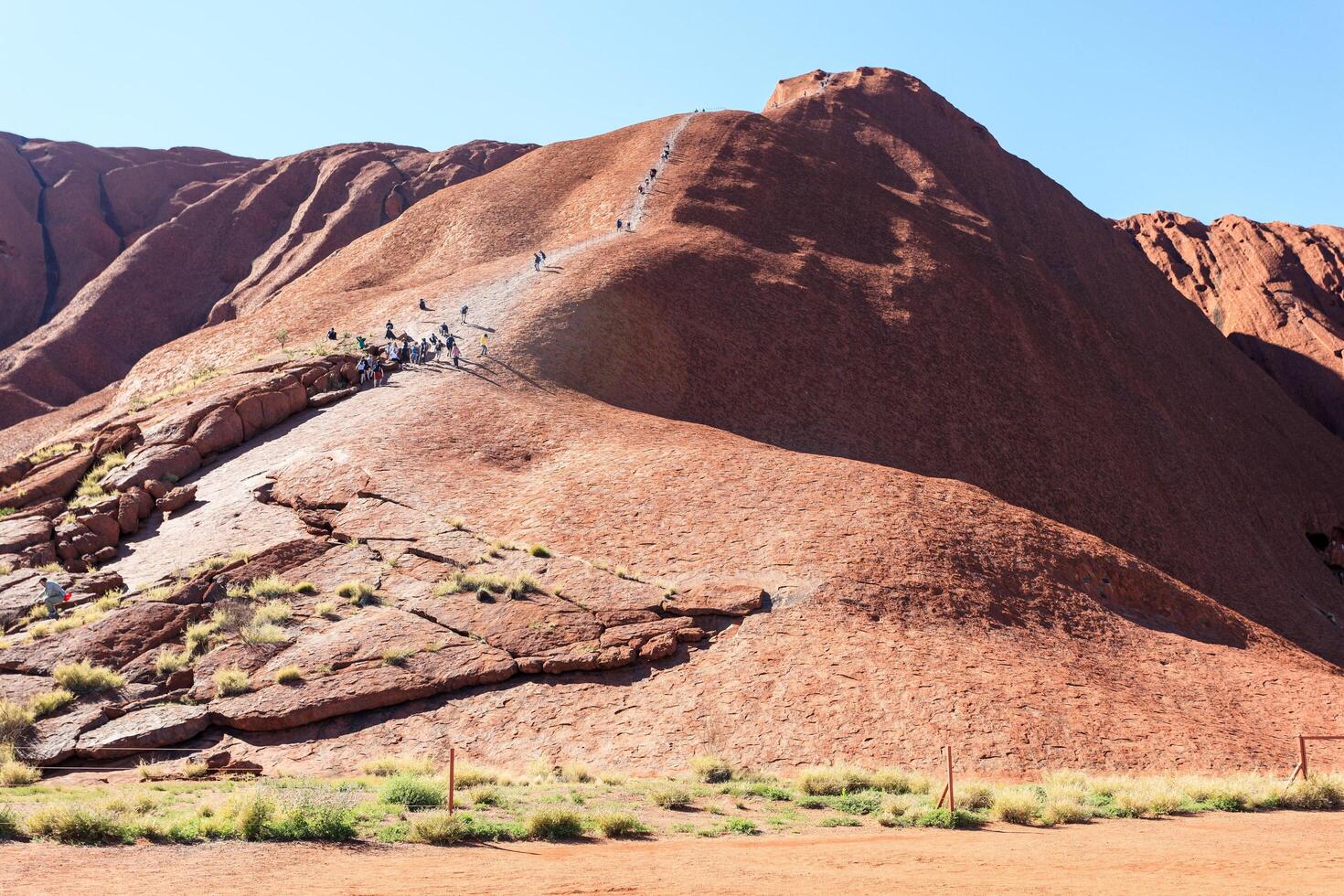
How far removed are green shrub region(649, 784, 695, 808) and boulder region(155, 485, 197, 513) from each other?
18835mm

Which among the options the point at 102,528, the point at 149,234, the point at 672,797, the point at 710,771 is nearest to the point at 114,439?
the point at 102,528

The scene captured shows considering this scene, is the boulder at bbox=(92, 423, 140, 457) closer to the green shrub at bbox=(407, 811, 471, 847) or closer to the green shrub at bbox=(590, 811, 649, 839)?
the green shrub at bbox=(407, 811, 471, 847)

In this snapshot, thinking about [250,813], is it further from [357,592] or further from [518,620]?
[357,592]

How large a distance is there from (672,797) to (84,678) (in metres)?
12.0

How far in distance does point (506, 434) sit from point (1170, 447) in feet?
112

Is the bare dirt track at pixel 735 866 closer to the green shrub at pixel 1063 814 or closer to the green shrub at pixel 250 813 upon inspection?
the green shrub at pixel 250 813

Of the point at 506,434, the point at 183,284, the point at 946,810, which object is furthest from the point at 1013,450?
the point at 183,284

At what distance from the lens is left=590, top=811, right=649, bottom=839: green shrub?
1370 cm

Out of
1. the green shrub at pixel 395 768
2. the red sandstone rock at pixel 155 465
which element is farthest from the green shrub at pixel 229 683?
the red sandstone rock at pixel 155 465

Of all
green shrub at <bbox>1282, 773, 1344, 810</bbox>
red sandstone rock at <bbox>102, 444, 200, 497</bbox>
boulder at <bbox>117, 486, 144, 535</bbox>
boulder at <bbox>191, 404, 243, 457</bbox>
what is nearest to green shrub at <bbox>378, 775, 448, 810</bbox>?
green shrub at <bbox>1282, 773, 1344, 810</bbox>

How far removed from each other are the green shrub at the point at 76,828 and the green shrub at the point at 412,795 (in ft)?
11.3

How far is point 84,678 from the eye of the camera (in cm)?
1980

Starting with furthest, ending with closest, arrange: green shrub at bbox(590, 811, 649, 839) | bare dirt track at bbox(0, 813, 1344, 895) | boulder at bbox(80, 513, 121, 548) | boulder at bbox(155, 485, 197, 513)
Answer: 1. boulder at bbox(155, 485, 197, 513)
2. boulder at bbox(80, 513, 121, 548)
3. green shrub at bbox(590, 811, 649, 839)
4. bare dirt track at bbox(0, 813, 1344, 895)

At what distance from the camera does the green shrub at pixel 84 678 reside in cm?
1970
